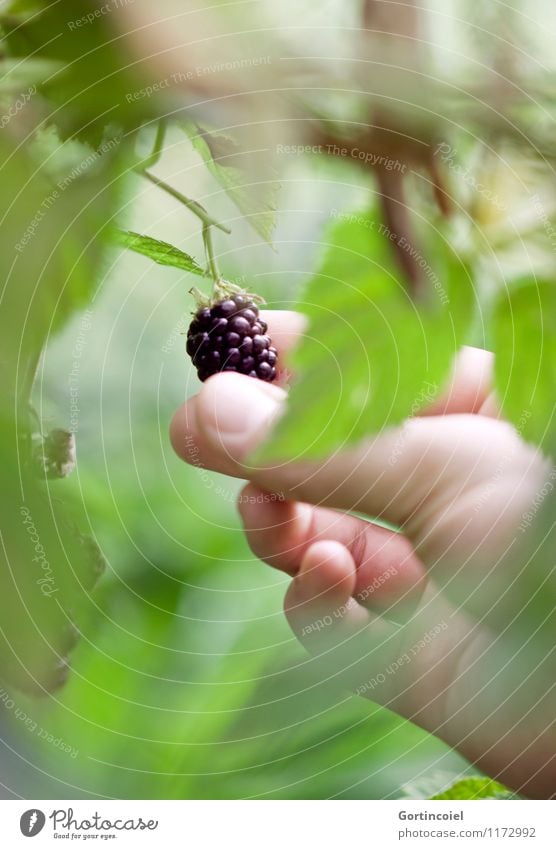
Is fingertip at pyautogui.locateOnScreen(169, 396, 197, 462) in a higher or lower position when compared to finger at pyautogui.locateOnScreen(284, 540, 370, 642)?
higher

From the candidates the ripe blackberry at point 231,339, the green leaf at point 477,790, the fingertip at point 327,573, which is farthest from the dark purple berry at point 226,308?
the green leaf at point 477,790

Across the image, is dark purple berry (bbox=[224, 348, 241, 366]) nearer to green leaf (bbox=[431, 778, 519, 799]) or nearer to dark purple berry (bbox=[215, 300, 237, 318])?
dark purple berry (bbox=[215, 300, 237, 318])

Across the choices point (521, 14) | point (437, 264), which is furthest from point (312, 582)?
point (521, 14)

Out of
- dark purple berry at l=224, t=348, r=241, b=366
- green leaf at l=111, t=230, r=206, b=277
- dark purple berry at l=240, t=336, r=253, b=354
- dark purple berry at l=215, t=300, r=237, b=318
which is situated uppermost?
green leaf at l=111, t=230, r=206, b=277

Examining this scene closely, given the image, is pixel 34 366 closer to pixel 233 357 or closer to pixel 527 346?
pixel 233 357

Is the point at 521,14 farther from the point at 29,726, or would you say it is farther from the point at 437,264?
the point at 29,726

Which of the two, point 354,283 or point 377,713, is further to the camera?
point 377,713

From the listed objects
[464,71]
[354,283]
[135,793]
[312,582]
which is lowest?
[135,793]

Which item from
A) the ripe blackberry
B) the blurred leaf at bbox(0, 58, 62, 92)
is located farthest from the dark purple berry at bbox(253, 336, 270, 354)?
the blurred leaf at bbox(0, 58, 62, 92)
